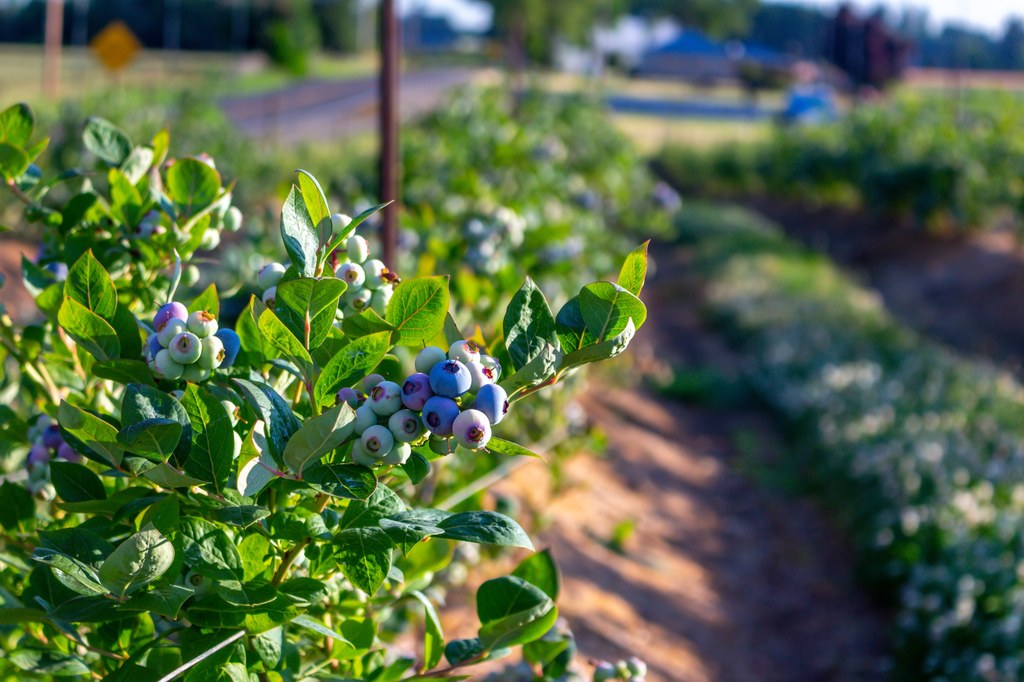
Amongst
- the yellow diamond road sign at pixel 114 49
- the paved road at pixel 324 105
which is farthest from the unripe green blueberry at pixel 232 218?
the paved road at pixel 324 105

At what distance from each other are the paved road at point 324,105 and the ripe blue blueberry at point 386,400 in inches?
695

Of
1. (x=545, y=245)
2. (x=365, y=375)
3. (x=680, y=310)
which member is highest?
(x=365, y=375)

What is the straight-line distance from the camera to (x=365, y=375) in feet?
3.31

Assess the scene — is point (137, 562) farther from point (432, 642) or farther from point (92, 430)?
point (432, 642)

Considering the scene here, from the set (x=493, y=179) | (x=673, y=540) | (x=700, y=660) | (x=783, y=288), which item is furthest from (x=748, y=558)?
(x=783, y=288)

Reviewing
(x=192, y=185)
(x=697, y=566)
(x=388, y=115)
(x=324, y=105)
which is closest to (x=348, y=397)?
(x=192, y=185)

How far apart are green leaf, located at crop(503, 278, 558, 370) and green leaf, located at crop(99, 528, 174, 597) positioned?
361 millimetres

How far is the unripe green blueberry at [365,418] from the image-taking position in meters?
0.93

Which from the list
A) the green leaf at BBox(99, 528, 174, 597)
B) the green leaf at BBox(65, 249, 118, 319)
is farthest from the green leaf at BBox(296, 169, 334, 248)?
the green leaf at BBox(99, 528, 174, 597)

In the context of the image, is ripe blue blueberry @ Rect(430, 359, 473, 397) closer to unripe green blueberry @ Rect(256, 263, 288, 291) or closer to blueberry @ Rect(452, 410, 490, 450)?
blueberry @ Rect(452, 410, 490, 450)

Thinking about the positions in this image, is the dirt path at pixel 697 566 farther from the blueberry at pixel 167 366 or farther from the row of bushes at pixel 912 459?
the blueberry at pixel 167 366

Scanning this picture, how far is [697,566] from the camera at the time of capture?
4.56 m

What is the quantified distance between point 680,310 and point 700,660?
698 centimetres

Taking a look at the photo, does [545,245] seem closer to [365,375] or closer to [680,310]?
[365,375]
